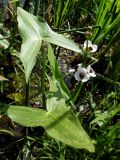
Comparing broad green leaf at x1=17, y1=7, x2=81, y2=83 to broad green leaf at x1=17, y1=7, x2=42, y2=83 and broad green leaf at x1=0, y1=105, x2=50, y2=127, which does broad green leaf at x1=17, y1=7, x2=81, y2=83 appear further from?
broad green leaf at x1=0, y1=105, x2=50, y2=127

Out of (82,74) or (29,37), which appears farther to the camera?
(82,74)

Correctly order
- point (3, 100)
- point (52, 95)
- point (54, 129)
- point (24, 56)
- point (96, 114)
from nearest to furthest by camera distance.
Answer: point (24, 56)
point (54, 129)
point (52, 95)
point (96, 114)
point (3, 100)

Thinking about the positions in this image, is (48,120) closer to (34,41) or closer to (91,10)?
(34,41)

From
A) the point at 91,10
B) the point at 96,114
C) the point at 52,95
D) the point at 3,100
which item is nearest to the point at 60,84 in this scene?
the point at 52,95

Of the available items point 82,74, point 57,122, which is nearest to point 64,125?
point 57,122

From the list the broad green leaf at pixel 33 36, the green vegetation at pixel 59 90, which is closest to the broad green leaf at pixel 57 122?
the green vegetation at pixel 59 90

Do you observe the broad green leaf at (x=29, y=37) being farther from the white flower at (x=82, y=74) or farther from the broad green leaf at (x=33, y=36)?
the white flower at (x=82, y=74)

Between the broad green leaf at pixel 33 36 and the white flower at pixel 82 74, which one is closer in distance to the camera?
the broad green leaf at pixel 33 36

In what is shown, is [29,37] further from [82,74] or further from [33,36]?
[82,74]
